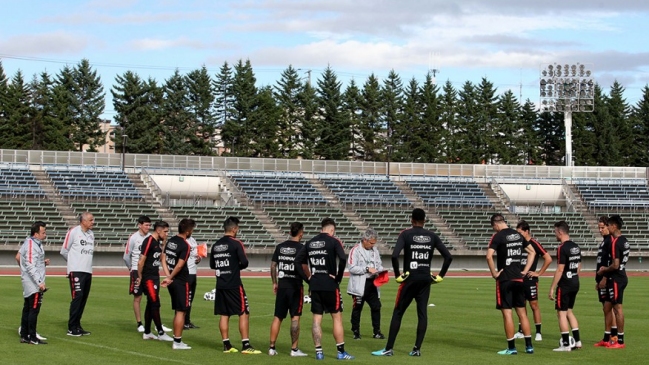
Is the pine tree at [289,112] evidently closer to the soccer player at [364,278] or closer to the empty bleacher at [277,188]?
the empty bleacher at [277,188]

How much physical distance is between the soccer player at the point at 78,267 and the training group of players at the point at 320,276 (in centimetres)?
2

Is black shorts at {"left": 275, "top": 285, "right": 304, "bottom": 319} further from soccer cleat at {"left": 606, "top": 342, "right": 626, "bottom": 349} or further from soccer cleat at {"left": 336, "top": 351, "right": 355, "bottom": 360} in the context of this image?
soccer cleat at {"left": 606, "top": 342, "right": 626, "bottom": 349}

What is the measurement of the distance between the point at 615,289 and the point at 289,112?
244ft

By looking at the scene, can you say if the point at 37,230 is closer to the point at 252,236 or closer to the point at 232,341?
the point at 232,341

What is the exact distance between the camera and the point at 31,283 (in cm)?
1605

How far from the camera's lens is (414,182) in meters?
72.1

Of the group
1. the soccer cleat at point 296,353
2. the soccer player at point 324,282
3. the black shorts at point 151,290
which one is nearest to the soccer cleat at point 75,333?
the black shorts at point 151,290

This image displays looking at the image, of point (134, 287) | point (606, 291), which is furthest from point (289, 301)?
point (606, 291)

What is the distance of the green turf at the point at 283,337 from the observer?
1488cm

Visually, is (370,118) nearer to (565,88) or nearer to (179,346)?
(565,88)

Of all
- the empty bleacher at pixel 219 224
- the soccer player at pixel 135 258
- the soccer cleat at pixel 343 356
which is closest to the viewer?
the soccer cleat at pixel 343 356

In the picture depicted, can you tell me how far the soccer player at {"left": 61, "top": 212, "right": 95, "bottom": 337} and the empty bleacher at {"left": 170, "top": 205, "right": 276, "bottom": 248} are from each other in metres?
37.5

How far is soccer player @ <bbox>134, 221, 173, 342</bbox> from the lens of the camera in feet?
56.3

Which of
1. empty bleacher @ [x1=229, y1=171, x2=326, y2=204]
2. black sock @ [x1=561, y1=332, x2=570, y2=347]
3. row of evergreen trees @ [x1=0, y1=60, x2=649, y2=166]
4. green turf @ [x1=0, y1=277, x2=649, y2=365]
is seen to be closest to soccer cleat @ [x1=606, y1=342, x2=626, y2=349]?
green turf @ [x1=0, y1=277, x2=649, y2=365]
